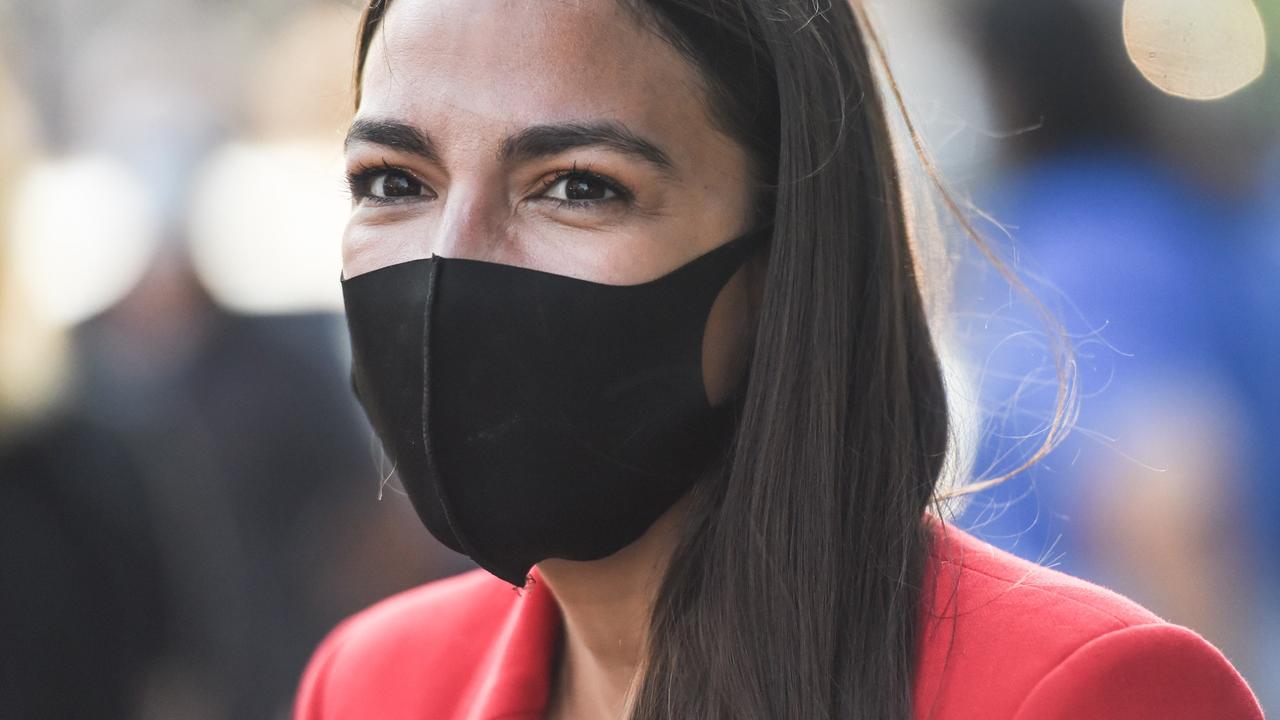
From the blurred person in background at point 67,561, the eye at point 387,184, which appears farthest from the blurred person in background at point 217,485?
the eye at point 387,184

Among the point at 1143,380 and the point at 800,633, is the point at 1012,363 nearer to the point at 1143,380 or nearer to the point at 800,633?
the point at 1143,380

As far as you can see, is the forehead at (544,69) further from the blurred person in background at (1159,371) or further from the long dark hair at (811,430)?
the blurred person in background at (1159,371)

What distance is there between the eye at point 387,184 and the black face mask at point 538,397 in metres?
0.20

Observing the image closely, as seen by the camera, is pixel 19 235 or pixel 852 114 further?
pixel 19 235

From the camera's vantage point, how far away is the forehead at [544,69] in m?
1.96

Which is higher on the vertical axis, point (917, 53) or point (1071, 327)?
point (917, 53)

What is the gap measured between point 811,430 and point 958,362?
81cm

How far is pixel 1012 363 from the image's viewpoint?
4246 millimetres

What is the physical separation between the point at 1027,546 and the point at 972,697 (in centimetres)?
255

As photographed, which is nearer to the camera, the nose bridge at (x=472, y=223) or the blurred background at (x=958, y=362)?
the nose bridge at (x=472, y=223)

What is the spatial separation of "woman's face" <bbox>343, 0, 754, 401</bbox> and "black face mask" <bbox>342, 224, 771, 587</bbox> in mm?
44

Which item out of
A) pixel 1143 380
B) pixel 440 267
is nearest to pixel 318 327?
pixel 1143 380

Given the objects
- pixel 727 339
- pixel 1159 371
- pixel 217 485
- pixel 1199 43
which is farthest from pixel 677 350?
pixel 217 485

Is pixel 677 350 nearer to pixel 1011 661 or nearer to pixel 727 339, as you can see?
pixel 727 339
